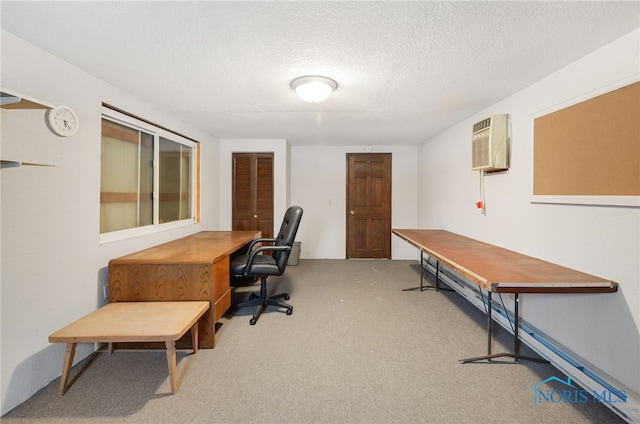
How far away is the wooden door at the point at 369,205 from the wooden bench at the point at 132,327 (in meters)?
3.70

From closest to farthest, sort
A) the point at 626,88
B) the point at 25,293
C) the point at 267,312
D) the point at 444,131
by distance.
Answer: the point at 626,88, the point at 25,293, the point at 267,312, the point at 444,131

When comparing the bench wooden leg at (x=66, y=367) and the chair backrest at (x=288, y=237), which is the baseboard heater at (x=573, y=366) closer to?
the chair backrest at (x=288, y=237)

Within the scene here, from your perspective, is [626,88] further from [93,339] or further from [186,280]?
[93,339]

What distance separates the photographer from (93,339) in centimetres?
167

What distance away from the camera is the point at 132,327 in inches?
69.4

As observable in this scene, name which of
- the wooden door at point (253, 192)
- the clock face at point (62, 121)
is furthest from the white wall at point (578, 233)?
the clock face at point (62, 121)

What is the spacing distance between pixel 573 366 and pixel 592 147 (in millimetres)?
1416

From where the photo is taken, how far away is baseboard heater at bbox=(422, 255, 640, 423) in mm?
1544

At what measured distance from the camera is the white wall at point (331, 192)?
5.41 meters

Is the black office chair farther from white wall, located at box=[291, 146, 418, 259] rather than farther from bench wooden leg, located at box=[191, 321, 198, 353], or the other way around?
white wall, located at box=[291, 146, 418, 259]

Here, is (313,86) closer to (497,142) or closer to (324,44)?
(324,44)

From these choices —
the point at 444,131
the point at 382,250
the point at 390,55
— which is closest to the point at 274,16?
the point at 390,55

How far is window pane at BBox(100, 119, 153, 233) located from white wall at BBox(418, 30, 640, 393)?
358 cm

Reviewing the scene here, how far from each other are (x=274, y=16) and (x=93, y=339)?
6.86 feet
